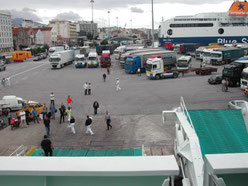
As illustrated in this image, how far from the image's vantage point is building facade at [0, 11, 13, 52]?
7753 centimetres

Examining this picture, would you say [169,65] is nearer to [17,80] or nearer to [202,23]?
[17,80]

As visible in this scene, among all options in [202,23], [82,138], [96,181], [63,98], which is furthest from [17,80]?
[202,23]

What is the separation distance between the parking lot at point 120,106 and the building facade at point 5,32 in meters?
50.5

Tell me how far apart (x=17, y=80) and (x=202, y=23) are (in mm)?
51785

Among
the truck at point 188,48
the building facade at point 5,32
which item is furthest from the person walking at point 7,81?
the building facade at point 5,32

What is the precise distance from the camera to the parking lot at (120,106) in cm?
1340

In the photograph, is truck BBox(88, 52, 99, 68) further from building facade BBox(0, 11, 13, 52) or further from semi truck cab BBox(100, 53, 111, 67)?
building facade BBox(0, 11, 13, 52)

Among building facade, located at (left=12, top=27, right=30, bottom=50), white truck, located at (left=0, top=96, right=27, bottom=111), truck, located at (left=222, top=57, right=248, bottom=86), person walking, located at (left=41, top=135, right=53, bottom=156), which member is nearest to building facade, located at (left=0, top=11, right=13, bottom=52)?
building facade, located at (left=12, top=27, right=30, bottom=50)

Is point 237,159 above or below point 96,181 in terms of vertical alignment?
above

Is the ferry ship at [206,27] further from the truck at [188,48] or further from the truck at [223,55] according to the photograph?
the truck at [223,55]

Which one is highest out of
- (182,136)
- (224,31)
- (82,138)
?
(224,31)

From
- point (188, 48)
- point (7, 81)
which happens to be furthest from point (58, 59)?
point (188, 48)

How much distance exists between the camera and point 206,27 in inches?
2729

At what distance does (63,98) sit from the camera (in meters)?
24.0
